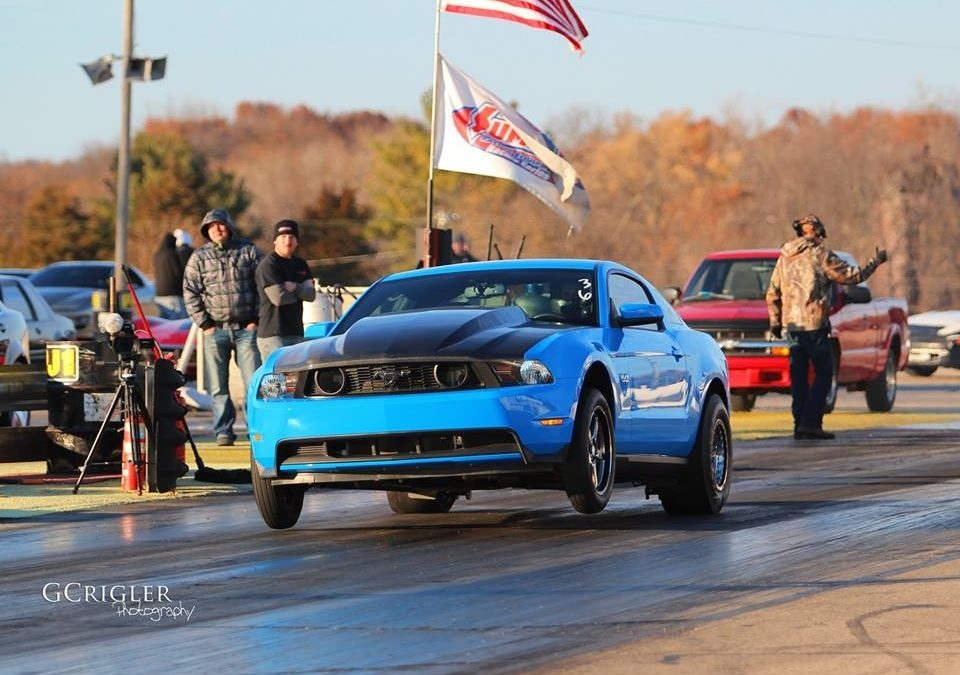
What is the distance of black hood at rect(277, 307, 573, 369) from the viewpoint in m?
10.4

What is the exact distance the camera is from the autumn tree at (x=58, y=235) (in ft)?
292

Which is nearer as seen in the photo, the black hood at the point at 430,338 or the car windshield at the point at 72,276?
the black hood at the point at 430,338

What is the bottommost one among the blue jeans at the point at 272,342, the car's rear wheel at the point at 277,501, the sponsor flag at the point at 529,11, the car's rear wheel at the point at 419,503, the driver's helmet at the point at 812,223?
the car's rear wheel at the point at 419,503

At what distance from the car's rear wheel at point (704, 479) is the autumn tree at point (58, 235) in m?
78.8

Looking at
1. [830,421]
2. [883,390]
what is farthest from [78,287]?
[830,421]

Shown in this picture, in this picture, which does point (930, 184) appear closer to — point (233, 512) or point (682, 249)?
point (682, 249)

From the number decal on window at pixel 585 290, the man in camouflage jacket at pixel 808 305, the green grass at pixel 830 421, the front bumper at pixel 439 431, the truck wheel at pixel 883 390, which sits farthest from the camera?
the truck wheel at pixel 883 390

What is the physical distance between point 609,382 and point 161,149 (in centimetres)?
8774

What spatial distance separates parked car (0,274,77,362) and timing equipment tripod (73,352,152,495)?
432 inches

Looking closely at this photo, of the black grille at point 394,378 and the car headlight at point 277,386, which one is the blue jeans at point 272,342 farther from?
the black grille at point 394,378

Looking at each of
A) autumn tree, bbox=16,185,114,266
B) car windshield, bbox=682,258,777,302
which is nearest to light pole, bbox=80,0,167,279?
car windshield, bbox=682,258,777,302

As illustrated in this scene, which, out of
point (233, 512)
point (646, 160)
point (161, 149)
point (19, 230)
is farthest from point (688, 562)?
point (646, 160)

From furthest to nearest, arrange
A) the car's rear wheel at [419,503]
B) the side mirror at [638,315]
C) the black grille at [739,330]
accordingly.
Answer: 1. the black grille at [739,330]
2. the car's rear wheel at [419,503]
3. the side mirror at [638,315]

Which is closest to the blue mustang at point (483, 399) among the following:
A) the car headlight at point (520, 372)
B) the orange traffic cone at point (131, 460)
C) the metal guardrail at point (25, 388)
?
the car headlight at point (520, 372)
